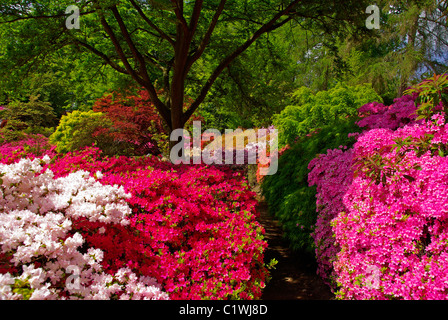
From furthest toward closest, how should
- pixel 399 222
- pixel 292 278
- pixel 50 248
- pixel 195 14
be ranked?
pixel 195 14, pixel 292 278, pixel 399 222, pixel 50 248

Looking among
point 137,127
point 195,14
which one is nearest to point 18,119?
point 137,127

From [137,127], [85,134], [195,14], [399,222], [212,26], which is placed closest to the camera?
[399,222]

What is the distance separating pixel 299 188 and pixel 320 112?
10.7 feet

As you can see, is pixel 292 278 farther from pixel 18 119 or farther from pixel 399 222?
pixel 18 119

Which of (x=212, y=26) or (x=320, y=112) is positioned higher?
(x=212, y=26)

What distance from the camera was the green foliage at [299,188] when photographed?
412 centimetres

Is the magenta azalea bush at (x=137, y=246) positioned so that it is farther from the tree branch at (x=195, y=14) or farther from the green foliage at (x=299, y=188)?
the tree branch at (x=195, y=14)

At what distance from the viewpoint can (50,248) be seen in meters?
1.66

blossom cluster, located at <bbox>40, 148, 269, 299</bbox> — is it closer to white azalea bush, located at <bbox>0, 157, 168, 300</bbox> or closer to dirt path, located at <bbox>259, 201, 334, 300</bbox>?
white azalea bush, located at <bbox>0, 157, 168, 300</bbox>

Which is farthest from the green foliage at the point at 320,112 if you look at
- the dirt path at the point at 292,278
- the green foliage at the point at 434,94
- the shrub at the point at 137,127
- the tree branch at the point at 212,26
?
the green foliage at the point at 434,94
